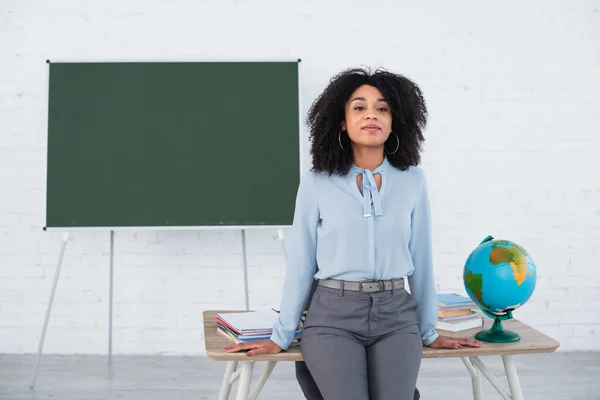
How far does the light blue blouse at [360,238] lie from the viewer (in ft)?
5.65

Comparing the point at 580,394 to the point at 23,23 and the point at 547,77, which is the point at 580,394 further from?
the point at 23,23

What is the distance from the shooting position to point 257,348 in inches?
66.3

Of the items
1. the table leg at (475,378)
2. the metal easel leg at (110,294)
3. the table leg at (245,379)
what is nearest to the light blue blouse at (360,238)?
the table leg at (245,379)

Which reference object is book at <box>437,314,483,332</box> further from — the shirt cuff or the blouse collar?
the blouse collar

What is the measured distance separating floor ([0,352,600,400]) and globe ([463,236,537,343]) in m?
1.23

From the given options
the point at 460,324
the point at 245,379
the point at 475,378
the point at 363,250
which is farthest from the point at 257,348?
the point at 475,378

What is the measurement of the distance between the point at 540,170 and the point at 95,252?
8.26ft

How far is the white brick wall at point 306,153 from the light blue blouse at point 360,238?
6.13 ft

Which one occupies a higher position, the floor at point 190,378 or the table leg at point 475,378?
the table leg at point 475,378

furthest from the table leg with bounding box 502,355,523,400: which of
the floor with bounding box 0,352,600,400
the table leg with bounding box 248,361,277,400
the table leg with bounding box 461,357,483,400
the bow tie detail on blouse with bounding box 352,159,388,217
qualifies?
the floor with bounding box 0,352,600,400

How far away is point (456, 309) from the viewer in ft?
6.48

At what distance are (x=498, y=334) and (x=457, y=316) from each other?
183mm

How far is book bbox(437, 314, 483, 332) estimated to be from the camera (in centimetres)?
191

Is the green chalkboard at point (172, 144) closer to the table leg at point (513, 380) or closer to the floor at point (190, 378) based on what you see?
the floor at point (190, 378)
